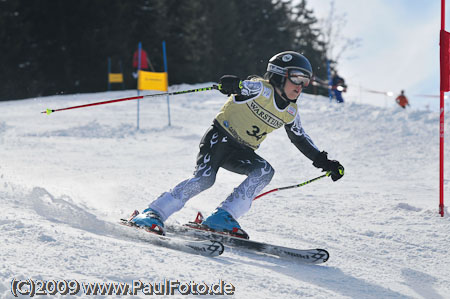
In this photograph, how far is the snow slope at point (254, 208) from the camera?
9.48ft

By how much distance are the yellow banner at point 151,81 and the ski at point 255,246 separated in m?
9.46

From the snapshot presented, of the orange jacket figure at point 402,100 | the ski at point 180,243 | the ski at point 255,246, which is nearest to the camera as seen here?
the ski at point 180,243

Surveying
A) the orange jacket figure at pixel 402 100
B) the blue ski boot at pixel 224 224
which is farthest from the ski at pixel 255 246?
the orange jacket figure at pixel 402 100

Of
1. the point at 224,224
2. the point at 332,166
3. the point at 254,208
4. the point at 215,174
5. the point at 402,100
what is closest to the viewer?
the point at 224,224

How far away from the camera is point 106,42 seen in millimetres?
27594

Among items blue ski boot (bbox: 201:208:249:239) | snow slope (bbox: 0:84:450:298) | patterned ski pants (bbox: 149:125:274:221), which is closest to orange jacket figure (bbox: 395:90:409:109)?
snow slope (bbox: 0:84:450:298)

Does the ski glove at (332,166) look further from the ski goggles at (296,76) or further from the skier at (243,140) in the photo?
the ski goggles at (296,76)

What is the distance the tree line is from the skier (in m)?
22.8

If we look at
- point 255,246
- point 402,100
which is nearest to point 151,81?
point 255,246

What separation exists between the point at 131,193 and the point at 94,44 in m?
22.9

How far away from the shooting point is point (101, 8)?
28141 mm

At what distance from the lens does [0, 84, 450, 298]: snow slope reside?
114 inches

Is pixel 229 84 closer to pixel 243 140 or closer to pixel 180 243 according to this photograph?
pixel 243 140

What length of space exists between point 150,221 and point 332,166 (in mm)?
1514
